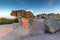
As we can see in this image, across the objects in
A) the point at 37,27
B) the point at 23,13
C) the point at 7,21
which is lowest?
the point at 37,27

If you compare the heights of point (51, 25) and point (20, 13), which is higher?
point (20, 13)

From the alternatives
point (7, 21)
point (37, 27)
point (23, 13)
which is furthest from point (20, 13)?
point (37, 27)

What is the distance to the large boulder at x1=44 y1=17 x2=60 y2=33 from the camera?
1.95 meters

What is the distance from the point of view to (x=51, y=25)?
6.40 ft

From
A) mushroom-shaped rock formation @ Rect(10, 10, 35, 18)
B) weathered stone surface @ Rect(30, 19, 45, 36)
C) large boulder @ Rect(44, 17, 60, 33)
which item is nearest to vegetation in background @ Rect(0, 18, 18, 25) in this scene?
mushroom-shaped rock formation @ Rect(10, 10, 35, 18)

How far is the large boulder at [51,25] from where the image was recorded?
1947mm

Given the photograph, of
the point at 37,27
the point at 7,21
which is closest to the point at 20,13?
the point at 7,21

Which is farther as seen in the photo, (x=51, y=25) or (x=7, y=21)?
(x=51, y=25)

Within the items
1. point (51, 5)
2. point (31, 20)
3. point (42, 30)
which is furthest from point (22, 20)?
point (51, 5)

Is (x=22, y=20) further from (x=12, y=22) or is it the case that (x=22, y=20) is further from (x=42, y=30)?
(x=42, y=30)

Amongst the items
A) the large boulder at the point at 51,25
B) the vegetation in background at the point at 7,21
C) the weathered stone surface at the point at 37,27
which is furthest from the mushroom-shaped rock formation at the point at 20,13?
the large boulder at the point at 51,25

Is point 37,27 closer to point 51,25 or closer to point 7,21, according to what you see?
point 51,25

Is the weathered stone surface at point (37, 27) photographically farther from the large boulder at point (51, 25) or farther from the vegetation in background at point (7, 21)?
the vegetation in background at point (7, 21)

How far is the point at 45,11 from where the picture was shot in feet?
6.33
